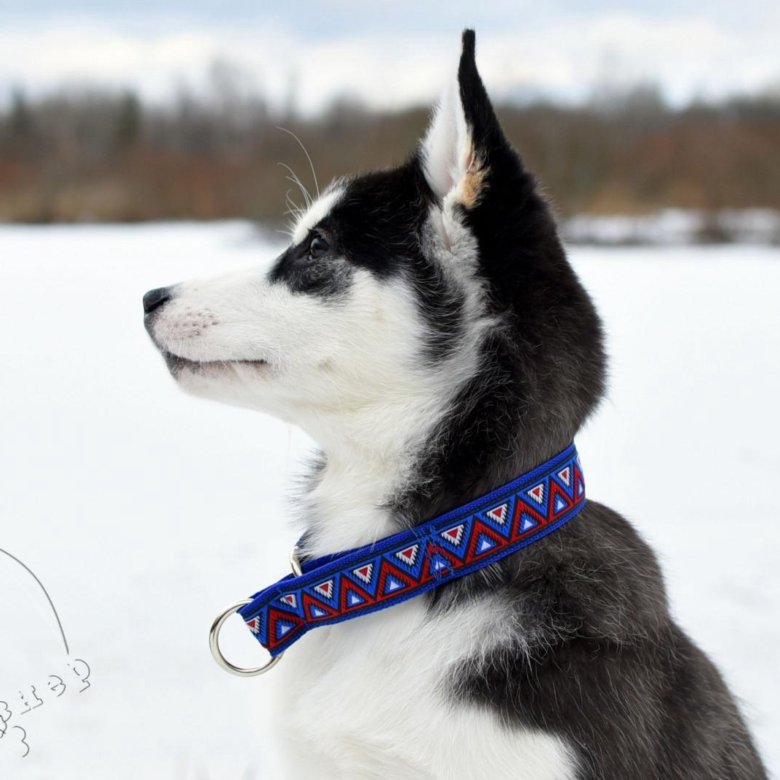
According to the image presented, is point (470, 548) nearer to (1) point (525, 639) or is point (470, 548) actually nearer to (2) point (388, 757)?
(1) point (525, 639)

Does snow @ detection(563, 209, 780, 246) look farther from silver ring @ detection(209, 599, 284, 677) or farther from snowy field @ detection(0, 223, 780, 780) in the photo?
silver ring @ detection(209, 599, 284, 677)

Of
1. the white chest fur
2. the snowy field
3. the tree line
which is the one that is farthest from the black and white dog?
the tree line

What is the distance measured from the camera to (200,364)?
7.54 feet

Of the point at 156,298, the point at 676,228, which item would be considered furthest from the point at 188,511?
the point at 676,228

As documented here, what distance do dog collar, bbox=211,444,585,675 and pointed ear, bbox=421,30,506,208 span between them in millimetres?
627

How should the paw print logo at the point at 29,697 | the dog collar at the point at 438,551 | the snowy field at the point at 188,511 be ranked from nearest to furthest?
the dog collar at the point at 438,551
the paw print logo at the point at 29,697
the snowy field at the point at 188,511

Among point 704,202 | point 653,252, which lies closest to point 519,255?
point 653,252

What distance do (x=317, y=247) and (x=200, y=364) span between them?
40cm

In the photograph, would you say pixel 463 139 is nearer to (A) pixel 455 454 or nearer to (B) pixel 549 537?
(A) pixel 455 454

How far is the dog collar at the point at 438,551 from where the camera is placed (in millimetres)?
2039

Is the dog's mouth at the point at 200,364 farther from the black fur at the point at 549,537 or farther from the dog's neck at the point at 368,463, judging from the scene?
the black fur at the point at 549,537

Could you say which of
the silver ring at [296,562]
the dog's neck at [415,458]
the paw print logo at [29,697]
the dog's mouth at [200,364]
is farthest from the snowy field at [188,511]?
the dog's mouth at [200,364]

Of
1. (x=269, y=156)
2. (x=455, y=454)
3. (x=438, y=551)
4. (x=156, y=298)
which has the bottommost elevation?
(x=269, y=156)

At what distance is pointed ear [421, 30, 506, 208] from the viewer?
2078 mm
